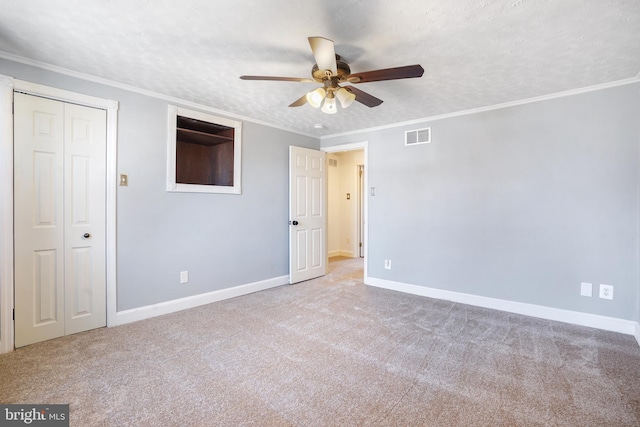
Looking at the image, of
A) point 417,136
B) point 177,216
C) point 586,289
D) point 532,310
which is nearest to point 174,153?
point 177,216

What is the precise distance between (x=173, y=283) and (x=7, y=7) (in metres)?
2.49

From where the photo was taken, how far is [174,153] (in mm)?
3168

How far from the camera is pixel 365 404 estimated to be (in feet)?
5.64

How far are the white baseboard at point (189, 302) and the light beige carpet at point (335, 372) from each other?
0.11 meters

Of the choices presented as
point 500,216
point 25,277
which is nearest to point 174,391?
point 25,277

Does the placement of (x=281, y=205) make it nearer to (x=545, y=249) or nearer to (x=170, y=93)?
(x=170, y=93)

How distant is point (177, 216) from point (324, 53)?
7.86 feet

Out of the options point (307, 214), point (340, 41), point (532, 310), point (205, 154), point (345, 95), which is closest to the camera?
point (340, 41)

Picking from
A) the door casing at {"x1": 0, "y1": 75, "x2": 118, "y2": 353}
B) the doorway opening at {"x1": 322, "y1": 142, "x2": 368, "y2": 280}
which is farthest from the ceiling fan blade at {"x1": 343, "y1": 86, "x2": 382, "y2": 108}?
the doorway opening at {"x1": 322, "y1": 142, "x2": 368, "y2": 280}

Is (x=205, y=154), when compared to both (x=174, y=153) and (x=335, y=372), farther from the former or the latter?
(x=335, y=372)

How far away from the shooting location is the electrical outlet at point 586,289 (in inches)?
111

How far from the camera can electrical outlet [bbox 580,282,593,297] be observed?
2818mm

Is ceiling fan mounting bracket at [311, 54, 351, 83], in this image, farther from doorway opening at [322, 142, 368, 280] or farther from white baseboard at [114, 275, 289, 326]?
doorway opening at [322, 142, 368, 280]

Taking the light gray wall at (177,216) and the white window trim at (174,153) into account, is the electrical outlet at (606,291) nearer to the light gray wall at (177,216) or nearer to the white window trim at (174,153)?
the light gray wall at (177,216)
